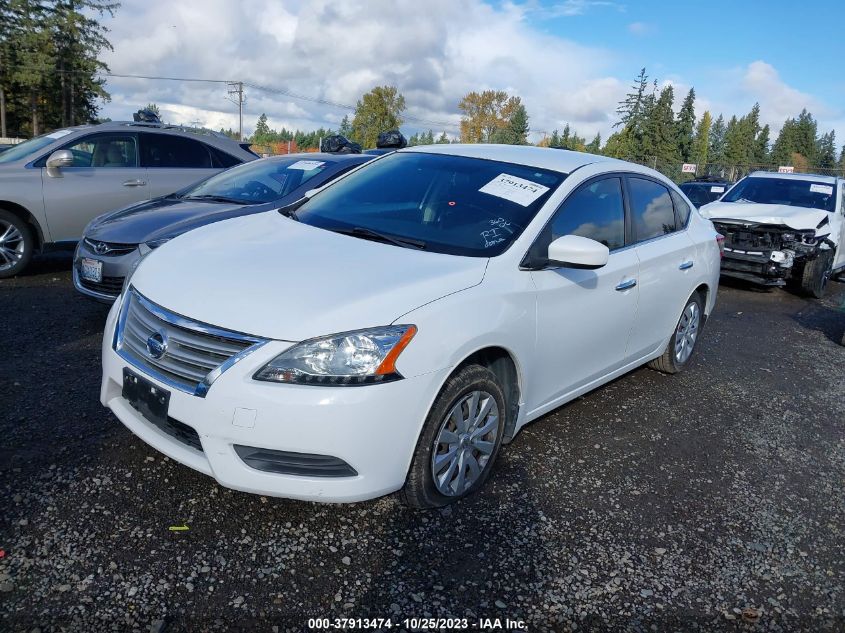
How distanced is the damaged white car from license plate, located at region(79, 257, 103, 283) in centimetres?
825

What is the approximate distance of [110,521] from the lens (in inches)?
106

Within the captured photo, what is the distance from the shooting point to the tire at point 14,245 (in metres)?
6.77

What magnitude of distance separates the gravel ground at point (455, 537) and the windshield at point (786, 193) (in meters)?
7.01

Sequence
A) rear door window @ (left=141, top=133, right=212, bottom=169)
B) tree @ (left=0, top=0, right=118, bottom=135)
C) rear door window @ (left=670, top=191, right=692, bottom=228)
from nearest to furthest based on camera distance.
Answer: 1. rear door window @ (left=670, top=191, right=692, bottom=228)
2. rear door window @ (left=141, top=133, right=212, bottom=169)
3. tree @ (left=0, top=0, right=118, bottom=135)

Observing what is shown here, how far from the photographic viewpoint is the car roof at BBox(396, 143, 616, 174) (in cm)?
384

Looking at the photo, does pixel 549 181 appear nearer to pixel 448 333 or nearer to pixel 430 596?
pixel 448 333

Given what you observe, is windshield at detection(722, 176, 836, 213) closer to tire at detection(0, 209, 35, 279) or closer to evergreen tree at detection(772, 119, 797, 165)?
tire at detection(0, 209, 35, 279)

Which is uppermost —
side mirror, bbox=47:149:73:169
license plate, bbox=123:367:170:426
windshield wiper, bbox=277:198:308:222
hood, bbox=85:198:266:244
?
side mirror, bbox=47:149:73:169

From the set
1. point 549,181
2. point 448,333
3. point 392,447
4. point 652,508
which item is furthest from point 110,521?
point 549,181

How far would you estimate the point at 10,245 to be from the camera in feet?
22.5

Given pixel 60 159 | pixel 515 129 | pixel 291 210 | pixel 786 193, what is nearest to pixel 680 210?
pixel 291 210

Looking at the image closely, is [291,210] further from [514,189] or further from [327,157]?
[327,157]

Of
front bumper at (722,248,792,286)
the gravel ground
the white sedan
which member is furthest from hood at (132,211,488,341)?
front bumper at (722,248,792,286)

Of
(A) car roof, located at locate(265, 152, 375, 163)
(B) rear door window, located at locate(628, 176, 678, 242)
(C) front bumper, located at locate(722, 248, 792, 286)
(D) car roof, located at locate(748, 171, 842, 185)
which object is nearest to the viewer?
(B) rear door window, located at locate(628, 176, 678, 242)
